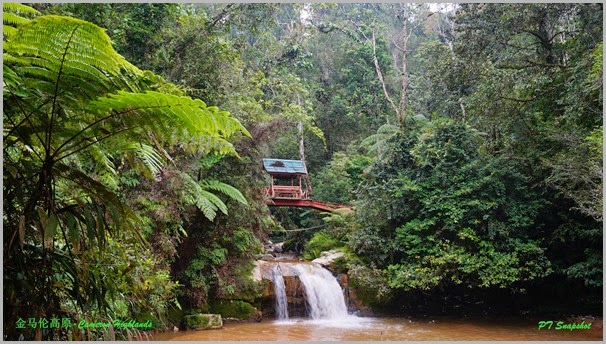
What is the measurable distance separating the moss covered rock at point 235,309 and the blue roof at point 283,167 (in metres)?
5.63

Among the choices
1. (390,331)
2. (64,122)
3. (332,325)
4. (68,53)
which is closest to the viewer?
(68,53)

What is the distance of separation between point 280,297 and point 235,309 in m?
1.01

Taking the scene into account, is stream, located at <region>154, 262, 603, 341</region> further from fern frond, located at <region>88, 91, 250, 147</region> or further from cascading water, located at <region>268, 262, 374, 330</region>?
fern frond, located at <region>88, 91, 250, 147</region>

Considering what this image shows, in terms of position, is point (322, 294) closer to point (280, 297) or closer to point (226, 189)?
point (280, 297)

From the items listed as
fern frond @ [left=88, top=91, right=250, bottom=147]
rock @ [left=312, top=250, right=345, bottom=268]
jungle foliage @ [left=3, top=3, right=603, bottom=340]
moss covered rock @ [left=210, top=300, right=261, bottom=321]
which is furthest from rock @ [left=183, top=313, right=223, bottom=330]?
fern frond @ [left=88, top=91, right=250, bottom=147]

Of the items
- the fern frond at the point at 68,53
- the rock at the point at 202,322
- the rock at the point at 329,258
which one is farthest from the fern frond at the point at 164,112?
the rock at the point at 329,258

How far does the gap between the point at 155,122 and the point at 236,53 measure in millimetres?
6039

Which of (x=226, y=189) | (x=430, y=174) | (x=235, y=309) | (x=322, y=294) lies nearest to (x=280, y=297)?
(x=322, y=294)

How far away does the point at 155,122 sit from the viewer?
1.94m

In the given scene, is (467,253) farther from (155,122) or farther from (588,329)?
(155,122)

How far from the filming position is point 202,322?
276 inches

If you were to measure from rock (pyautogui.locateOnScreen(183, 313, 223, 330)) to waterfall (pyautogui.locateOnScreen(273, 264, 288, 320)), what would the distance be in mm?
1517

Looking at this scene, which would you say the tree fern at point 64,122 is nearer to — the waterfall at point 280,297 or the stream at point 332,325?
the stream at point 332,325

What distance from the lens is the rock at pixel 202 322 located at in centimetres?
694
